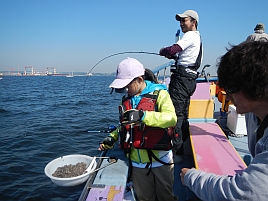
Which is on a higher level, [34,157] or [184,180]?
[184,180]

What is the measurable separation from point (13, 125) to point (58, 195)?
22.0 ft

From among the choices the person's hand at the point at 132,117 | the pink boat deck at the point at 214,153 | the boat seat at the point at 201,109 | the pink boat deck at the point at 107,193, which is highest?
the person's hand at the point at 132,117

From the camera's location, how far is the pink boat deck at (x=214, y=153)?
2268 millimetres

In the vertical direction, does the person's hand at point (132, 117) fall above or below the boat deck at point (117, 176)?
above

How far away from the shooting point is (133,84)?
2250 mm

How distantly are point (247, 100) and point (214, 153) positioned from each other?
1.78m

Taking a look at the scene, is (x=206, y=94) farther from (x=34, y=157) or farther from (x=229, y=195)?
(x=34, y=157)

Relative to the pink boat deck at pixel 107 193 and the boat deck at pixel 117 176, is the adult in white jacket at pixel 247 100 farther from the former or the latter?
the boat deck at pixel 117 176

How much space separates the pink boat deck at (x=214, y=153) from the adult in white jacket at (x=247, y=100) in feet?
4.31

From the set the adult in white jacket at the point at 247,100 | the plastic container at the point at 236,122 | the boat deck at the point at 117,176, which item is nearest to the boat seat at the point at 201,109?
the plastic container at the point at 236,122

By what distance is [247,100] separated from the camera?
100 cm

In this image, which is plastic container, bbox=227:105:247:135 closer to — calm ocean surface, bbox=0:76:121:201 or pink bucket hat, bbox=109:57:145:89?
pink bucket hat, bbox=109:57:145:89

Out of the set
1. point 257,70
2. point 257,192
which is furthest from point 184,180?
point 257,70

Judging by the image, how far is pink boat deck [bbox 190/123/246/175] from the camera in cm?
227
